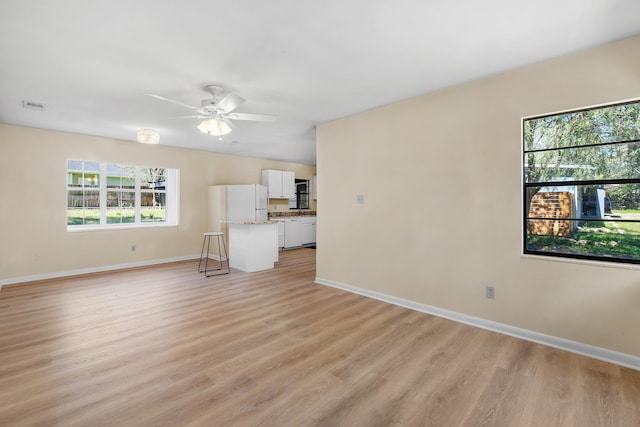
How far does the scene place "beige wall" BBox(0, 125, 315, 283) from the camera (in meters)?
4.52

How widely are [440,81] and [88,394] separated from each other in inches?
154

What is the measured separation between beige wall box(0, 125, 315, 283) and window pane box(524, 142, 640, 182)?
246 inches

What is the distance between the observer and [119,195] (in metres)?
5.73

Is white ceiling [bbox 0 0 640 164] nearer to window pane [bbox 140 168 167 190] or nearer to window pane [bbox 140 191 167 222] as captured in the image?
window pane [bbox 140 168 167 190]

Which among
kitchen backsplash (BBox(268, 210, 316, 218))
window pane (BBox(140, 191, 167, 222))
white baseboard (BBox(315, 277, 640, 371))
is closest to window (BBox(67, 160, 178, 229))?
window pane (BBox(140, 191, 167, 222))

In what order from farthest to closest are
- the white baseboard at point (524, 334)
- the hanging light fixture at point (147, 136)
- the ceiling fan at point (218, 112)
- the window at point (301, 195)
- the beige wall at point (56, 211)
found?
the window at point (301, 195) < the beige wall at point (56, 211) < the hanging light fixture at point (147, 136) < the ceiling fan at point (218, 112) < the white baseboard at point (524, 334)

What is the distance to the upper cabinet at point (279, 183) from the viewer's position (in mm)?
7750

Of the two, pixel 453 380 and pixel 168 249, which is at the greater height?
pixel 168 249

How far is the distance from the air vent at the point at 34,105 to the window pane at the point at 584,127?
5484mm

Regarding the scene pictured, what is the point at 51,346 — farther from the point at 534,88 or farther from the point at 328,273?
the point at 534,88

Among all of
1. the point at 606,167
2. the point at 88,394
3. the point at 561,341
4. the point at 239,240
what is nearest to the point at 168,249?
the point at 239,240

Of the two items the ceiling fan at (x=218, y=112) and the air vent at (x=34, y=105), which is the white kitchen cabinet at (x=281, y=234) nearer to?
the ceiling fan at (x=218, y=112)

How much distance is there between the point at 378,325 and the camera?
3008 mm

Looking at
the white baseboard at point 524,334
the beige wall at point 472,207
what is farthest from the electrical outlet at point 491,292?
the white baseboard at point 524,334
